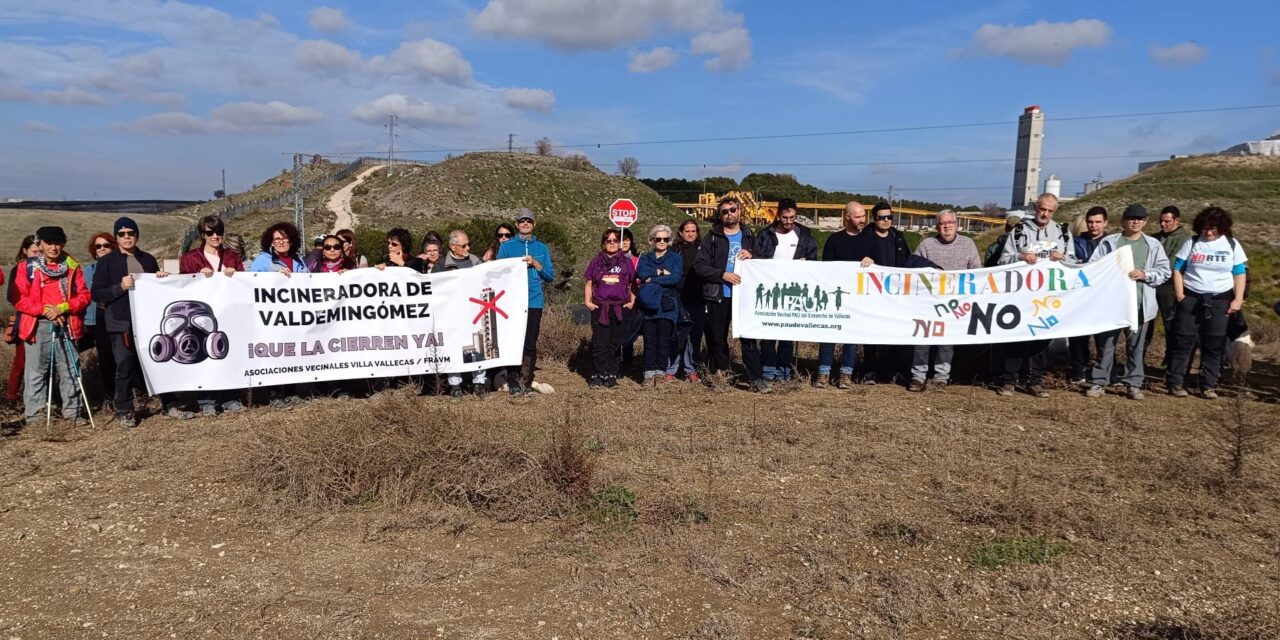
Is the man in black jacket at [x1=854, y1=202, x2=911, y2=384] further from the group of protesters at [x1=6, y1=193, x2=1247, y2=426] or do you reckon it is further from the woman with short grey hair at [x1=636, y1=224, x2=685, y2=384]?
the woman with short grey hair at [x1=636, y1=224, x2=685, y2=384]

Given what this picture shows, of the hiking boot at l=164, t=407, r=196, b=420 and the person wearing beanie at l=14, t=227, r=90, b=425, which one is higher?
the person wearing beanie at l=14, t=227, r=90, b=425

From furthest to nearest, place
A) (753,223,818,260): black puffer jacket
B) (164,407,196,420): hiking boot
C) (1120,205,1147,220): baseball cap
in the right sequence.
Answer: (753,223,818,260): black puffer jacket, (1120,205,1147,220): baseball cap, (164,407,196,420): hiking boot

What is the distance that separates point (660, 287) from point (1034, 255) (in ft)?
12.8

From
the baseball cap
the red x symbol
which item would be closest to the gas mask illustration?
the red x symbol

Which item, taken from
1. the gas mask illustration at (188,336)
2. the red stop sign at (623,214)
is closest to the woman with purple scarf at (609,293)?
the red stop sign at (623,214)

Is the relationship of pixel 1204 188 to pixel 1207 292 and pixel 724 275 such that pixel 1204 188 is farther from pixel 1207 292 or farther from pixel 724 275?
pixel 724 275

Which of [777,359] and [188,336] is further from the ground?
[188,336]

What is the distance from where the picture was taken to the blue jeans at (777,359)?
27.5 feet

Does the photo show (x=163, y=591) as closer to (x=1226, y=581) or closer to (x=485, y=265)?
(x=485, y=265)

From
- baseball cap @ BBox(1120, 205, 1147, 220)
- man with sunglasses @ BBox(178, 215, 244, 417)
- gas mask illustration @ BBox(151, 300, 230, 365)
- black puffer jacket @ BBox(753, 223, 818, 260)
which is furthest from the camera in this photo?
black puffer jacket @ BBox(753, 223, 818, 260)

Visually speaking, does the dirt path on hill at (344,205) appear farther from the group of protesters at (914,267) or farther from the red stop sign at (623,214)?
the group of protesters at (914,267)

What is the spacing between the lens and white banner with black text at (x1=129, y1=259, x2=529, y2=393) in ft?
22.8

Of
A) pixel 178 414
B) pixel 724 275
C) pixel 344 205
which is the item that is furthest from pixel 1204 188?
pixel 344 205

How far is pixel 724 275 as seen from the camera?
7.88 m
